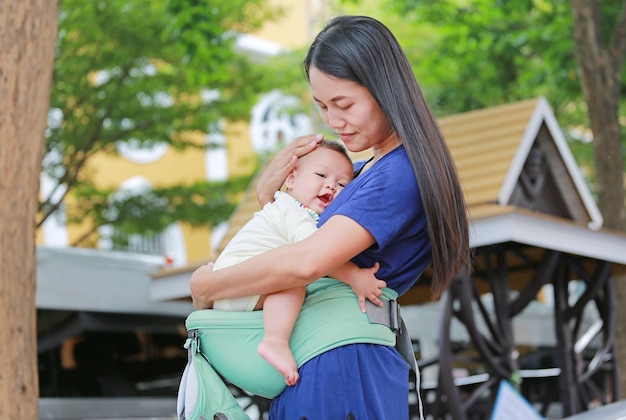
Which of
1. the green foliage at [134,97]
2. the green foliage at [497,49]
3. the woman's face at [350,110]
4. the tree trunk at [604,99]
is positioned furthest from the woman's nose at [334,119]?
the green foliage at [497,49]

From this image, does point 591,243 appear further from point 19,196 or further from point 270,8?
point 270,8

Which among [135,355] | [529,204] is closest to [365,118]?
[529,204]

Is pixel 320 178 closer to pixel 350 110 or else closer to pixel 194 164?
pixel 350 110

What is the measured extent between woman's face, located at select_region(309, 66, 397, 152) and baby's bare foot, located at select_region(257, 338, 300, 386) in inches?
22.9

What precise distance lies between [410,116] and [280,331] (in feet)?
2.12

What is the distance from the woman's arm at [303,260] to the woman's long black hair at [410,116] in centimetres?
21

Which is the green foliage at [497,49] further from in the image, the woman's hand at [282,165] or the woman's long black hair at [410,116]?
the woman's long black hair at [410,116]

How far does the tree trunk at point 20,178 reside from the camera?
5750 millimetres

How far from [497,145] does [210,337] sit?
793 centimetres

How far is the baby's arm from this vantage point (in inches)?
111

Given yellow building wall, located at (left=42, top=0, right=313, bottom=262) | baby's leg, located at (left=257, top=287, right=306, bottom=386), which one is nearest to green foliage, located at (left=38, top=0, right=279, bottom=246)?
yellow building wall, located at (left=42, top=0, right=313, bottom=262)

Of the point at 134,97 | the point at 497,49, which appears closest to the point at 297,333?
the point at 497,49

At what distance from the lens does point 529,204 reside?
11086mm

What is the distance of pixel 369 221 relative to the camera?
2742 millimetres
